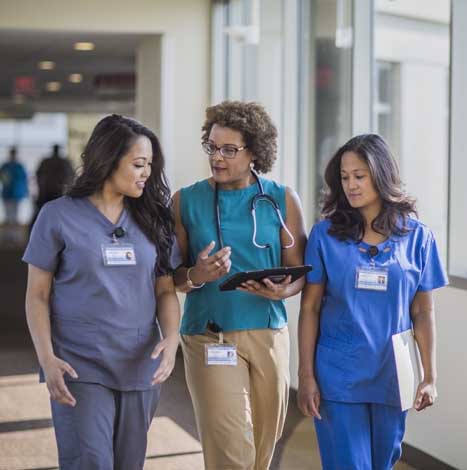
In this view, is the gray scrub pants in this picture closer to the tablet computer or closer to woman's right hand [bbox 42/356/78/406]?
woman's right hand [bbox 42/356/78/406]

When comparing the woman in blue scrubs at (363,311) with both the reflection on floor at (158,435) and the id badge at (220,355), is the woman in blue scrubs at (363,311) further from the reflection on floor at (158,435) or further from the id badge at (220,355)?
the reflection on floor at (158,435)

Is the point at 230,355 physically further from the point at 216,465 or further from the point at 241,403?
the point at 216,465

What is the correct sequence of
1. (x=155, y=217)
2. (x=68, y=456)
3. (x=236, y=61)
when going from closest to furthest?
1. (x=68, y=456)
2. (x=155, y=217)
3. (x=236, y=61)

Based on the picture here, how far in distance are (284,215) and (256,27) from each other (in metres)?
4.30

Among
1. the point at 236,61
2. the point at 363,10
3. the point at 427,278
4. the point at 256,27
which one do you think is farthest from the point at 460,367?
the point at 236,61

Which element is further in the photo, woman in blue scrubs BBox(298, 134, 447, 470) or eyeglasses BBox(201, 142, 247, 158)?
eyeglasses BBox(201, 142, 247, 158)

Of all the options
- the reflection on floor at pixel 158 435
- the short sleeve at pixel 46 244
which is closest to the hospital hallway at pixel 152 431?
the reflection on floor at pixel 158 435

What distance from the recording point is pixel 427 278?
299cm

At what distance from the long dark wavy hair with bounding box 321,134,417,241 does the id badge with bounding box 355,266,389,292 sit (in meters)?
0.12

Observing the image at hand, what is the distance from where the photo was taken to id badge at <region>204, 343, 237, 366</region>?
3.07 metres

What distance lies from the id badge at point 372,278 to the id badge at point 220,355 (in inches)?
19.1

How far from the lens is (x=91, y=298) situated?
8.97 ft

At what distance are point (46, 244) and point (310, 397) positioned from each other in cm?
89

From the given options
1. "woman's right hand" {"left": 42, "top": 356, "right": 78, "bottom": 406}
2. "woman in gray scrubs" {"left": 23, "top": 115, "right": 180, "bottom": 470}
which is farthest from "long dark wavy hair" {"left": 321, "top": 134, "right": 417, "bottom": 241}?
"woman's right hand" {"left": 42, "top": 356, "right": 78, "bottom": 406}
